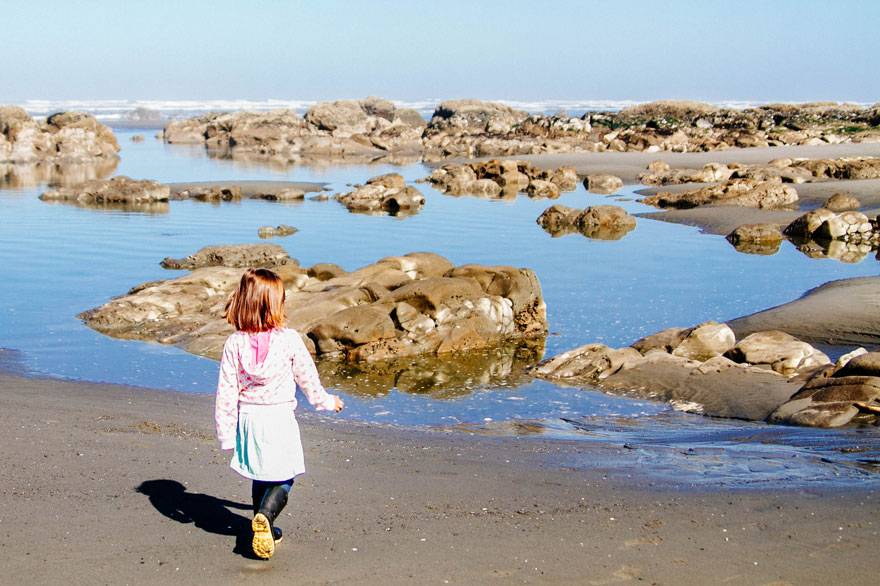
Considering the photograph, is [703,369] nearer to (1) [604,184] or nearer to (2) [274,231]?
(2) [274,231]

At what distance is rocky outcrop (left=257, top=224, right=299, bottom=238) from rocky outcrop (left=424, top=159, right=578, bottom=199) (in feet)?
44.6

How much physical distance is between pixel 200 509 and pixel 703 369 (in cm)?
762

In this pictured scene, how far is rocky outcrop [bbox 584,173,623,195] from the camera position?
131 feet

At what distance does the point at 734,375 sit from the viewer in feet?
38.5

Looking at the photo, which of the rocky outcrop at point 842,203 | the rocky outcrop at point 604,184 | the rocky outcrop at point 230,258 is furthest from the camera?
the rocky outcrop at point 604,184

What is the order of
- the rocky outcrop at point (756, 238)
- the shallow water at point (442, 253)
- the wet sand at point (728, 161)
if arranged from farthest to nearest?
the wet sand at point (728, 161) < the rocky outcrop at point (756, 238) < the shallow water at point (442, 253)

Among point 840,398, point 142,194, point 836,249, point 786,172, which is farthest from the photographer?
point 786,172

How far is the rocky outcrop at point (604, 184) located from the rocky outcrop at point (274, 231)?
54.3 feet

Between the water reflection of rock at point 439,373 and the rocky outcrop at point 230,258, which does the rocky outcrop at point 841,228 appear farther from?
the water reflection of rock at point 439,373

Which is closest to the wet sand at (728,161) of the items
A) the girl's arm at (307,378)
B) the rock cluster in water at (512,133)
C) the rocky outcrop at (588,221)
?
the rocky outcrop at (588,221)

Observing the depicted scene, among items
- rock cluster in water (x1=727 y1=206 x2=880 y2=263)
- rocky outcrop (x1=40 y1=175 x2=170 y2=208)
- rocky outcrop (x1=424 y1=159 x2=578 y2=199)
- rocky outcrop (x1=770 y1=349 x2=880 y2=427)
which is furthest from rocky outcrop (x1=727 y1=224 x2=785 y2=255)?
rocky outcrop (x1=40 y1=175 x2=170 y2=208)

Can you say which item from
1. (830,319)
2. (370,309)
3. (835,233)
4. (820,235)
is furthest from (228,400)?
(820,235)

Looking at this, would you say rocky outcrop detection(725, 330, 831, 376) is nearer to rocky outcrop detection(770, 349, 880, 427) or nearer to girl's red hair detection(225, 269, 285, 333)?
rocky outcrop detection(770, 349, 880, 427)

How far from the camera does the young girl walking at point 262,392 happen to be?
5.30m
